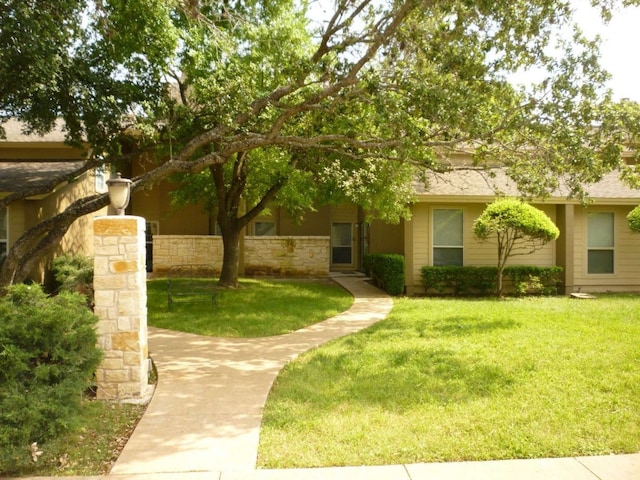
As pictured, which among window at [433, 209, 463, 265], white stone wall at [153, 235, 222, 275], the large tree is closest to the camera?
the large tree

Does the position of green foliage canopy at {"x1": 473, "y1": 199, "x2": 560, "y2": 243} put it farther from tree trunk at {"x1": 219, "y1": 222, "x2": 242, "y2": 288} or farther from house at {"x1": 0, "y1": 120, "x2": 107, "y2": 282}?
house at {"x1": 0, "y1": 120, "x2": 107, "y2": 282}

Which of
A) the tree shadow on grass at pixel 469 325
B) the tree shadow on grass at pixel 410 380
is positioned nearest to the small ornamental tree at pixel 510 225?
the tree shadow on grass at pixel 469 325

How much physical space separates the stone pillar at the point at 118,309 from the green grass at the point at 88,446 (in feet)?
1.11

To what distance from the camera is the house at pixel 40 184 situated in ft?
40.4

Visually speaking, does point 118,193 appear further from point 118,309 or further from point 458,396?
point 458,396

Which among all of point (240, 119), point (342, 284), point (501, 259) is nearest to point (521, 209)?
point (501, 259)

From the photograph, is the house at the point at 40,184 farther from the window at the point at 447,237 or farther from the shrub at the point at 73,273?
the window at the point at 447,237

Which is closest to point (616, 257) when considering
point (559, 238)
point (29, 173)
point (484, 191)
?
point (559, 238)

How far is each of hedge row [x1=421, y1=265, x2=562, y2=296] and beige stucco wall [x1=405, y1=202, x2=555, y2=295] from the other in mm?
420

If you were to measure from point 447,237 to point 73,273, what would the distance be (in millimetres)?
10086

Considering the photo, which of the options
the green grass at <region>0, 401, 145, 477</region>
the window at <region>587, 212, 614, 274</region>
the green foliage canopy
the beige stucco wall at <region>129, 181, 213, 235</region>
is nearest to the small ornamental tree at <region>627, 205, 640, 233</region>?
the window at <region>587, 212, 614, 274</region>

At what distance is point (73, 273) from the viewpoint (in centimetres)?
1197

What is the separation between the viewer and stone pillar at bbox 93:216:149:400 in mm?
5730

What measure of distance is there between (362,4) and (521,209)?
6729 mm
